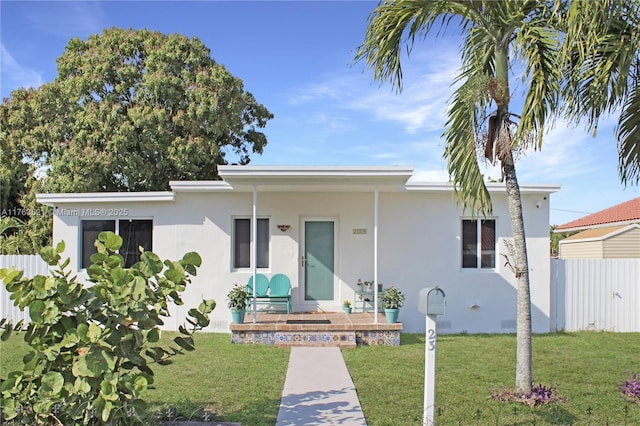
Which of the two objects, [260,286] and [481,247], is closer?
[260,286]

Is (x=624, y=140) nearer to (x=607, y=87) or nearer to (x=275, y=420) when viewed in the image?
(x=607, y=87)

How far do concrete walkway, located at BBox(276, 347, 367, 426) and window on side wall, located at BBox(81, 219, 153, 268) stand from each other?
16.1 feet

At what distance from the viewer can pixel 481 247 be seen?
428 inches

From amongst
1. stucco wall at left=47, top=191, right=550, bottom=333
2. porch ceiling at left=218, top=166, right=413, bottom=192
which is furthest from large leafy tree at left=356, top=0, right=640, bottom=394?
stucco wall at left=47, top=191, right=550, bottom=333

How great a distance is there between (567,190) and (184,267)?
9.61 metres

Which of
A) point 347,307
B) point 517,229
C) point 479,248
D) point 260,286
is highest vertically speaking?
point 517,229

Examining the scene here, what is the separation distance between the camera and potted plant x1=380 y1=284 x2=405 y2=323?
31.1 feet

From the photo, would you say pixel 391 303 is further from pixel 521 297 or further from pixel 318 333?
pixel 521 297

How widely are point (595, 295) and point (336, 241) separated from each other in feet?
19.8

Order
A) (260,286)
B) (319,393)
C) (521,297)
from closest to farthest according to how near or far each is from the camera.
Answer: (521,297) → (319,393) → (260,286)

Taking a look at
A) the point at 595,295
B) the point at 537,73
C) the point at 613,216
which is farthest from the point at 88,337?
the point at 613,216

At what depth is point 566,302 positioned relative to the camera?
1095cm

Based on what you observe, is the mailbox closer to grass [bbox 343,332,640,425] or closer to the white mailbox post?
the white mailbox post

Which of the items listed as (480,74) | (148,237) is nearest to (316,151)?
(148,237)
